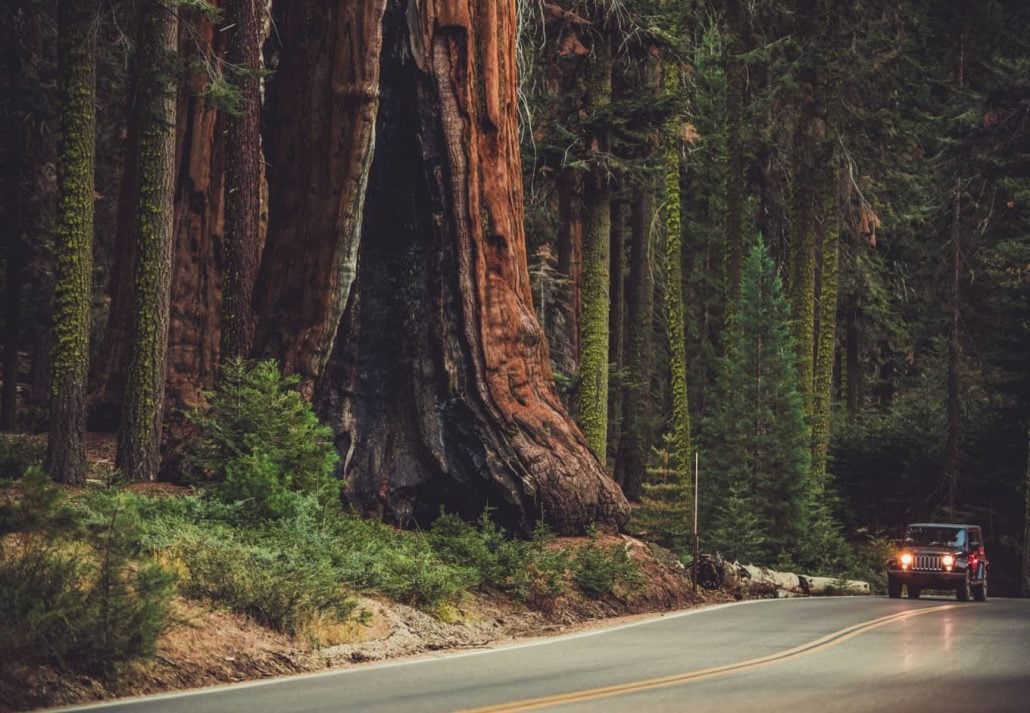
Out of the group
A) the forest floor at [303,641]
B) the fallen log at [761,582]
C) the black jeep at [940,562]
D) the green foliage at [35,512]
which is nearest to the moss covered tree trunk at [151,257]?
the forest floor at [303,641]

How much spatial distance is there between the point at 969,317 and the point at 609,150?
68.9ft

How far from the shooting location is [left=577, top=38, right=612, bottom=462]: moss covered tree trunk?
28.8 metres

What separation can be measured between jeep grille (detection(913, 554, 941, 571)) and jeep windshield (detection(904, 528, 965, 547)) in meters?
0.39

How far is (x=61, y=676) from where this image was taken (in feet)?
34.2

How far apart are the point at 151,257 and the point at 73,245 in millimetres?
2415

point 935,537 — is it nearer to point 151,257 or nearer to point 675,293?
point 675,293

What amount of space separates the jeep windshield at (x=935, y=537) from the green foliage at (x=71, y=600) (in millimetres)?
19146

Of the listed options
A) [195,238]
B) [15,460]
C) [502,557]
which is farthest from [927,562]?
[15,460]

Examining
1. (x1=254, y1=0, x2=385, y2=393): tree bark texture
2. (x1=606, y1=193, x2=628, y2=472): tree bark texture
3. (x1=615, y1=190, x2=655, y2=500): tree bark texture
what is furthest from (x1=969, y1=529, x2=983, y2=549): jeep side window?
(x1=254, y1=0, x2=385, y2=393): tree bark texture

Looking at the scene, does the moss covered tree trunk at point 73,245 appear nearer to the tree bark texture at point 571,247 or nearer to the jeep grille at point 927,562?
the tree bark texture at point 571,247

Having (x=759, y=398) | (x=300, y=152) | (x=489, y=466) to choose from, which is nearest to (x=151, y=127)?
(x=300, y=152)

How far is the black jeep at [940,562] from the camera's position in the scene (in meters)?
26.1

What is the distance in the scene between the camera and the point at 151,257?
20.7 metres

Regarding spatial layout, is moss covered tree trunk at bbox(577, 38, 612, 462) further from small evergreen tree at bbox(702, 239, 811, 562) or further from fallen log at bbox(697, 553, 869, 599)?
small evergreen tree at bbox(702, 239, 811, 562)
